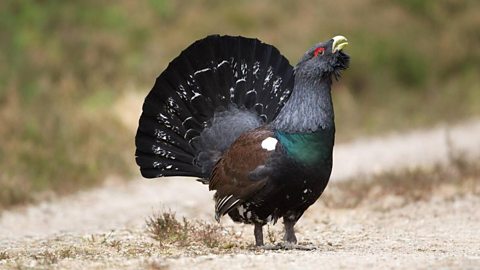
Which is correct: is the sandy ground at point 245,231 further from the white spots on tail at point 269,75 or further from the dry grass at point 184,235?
the white spots on tail at point 269,75

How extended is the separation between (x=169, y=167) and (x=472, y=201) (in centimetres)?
438

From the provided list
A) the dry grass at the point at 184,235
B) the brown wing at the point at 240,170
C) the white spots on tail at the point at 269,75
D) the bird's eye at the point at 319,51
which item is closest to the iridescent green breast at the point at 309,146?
the brown wing at the point at 240,170

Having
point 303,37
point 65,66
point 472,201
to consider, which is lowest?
point 472,201

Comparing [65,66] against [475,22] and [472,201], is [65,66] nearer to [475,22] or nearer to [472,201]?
[472,201]

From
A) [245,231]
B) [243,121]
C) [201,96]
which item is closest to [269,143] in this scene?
[243,121]

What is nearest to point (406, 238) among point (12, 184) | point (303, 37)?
point (12, 184)

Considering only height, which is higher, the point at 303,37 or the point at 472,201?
the point at 303,37

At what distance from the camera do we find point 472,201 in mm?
11602

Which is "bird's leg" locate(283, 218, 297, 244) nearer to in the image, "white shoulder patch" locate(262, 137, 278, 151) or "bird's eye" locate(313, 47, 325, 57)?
"white shoulder patch" locate(262, 137, 278, 151)

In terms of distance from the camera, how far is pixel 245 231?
966cm

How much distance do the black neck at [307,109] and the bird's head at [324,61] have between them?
40 mm

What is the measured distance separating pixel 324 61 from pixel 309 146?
2.41ft

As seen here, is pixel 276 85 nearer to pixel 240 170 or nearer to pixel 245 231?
pixel 240 170

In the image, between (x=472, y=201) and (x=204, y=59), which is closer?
(x=204, y=59)
